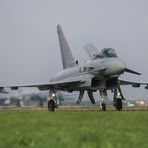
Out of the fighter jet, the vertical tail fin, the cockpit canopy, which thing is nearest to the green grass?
the fighter jet

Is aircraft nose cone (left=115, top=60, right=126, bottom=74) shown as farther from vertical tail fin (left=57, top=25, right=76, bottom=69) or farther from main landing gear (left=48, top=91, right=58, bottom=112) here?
vertical tail fin (left=57, top=25, right=76, bottom=69)

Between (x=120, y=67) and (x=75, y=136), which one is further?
(x=120, y=67)

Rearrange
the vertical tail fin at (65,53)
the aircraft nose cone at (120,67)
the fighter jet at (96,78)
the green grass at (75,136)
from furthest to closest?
the vertical tail fin at (65,53) < the fighter jet at (96,78) < the aircraft nose cone at (120,67) < the green grass at (75,136)

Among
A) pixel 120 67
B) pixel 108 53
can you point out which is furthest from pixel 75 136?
pixel 108 53

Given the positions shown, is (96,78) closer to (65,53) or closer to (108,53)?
(108,53)

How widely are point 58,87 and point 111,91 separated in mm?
5618

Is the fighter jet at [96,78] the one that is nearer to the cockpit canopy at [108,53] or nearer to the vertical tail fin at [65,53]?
the cockpit canopy at [108,53]

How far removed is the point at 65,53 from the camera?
42.9 m

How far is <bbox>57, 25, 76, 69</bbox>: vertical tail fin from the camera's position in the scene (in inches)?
1622

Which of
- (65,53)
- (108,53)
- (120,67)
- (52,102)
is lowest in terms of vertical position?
(52,102)

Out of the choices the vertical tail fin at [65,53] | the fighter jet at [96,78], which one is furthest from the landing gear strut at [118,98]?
the vertical tail fin at [65,53]

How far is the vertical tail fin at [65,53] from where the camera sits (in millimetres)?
41188

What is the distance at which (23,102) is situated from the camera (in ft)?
159

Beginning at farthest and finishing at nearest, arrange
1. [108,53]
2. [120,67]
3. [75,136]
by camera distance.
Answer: [108,53] → [120,67] → [75,136]
